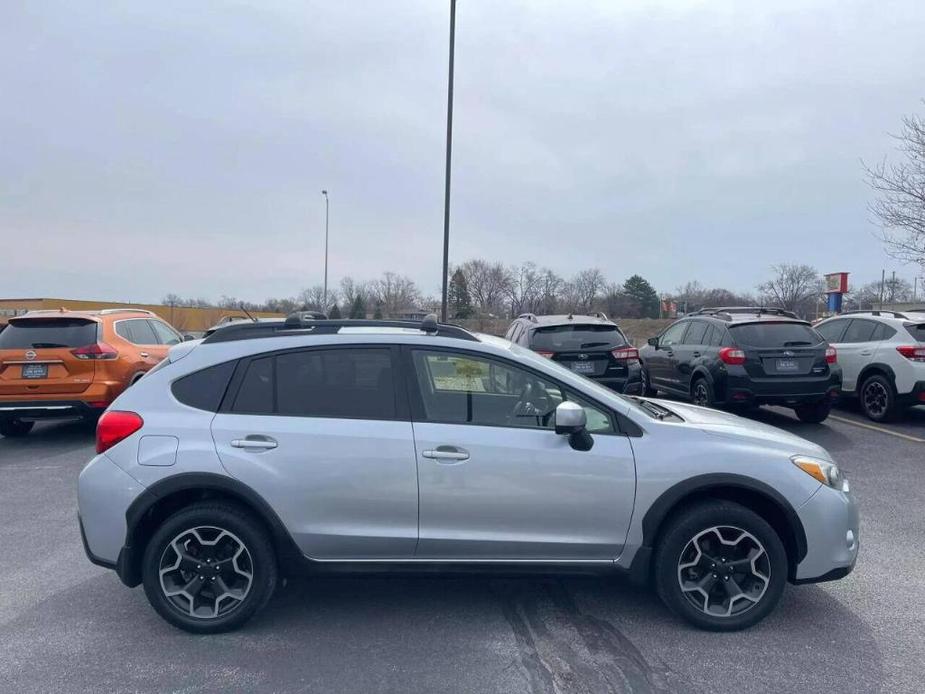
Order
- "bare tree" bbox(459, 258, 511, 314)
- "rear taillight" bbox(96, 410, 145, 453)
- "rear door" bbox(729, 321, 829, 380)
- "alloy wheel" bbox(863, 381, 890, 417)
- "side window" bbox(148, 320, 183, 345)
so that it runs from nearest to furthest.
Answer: "rear taillight" bbox(96, 410, 145, 453) → "rear door" bbox(729, 321, 829, 380) → "alloy wheel" bbox(863, 381, 890, 417) → "side window" bbox(148, 320, 183, 345) → "bare tree" bbox(459, 258, 511, 314)

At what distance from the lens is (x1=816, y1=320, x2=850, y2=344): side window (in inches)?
459

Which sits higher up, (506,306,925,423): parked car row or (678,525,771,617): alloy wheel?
(506,306,925,423): parked car row

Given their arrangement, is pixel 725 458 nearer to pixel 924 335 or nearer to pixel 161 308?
pixel 924 335

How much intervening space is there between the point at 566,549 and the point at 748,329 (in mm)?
6989

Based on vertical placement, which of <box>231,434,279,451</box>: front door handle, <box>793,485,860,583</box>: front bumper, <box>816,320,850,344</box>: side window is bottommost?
<box>793,485,860,583</box>: front bumper

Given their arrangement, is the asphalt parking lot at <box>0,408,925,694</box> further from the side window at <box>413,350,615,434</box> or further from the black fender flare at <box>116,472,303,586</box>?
the side window at <box>413,350,615,434</box>

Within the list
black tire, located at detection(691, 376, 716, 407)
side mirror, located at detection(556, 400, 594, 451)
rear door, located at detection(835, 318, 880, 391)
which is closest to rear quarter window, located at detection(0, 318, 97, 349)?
side mirror, located at detection(556, 400, 594, 451)

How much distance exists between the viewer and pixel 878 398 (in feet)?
35.0

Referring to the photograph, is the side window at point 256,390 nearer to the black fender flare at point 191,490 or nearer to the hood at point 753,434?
the black fender flare at point 191,490

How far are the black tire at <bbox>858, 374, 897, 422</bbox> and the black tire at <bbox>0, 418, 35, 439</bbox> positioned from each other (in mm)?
12336

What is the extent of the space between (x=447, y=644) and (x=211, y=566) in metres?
1.36

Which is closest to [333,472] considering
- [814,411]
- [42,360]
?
[42,360]

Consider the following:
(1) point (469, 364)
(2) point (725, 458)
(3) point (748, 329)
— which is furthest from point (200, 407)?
(3) point (748, 329)

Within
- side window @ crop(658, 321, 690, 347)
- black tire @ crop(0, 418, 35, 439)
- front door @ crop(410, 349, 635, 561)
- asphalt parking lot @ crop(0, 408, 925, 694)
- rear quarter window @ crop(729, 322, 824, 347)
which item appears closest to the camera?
asphalt parking lot @ crop(0, 408, 925, 694)
